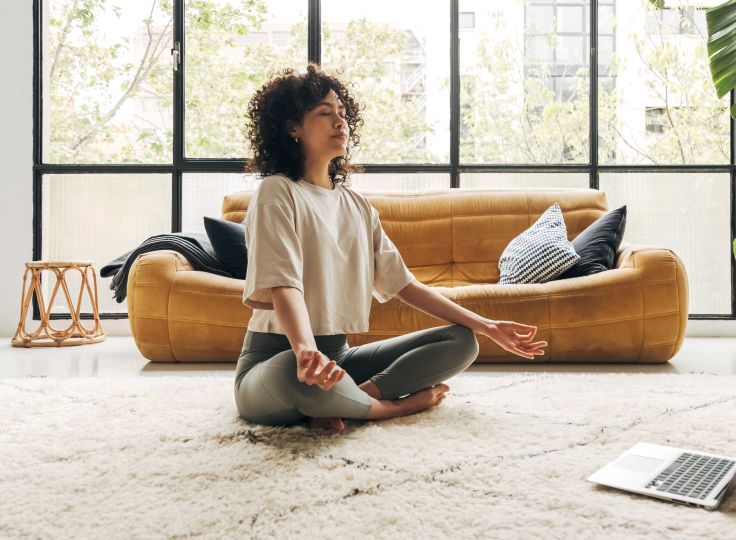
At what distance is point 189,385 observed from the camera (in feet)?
7.64

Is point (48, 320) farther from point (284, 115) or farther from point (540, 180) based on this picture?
point (540, 180)

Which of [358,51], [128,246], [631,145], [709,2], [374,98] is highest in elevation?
[709,2]

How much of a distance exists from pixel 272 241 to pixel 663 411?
1219mm

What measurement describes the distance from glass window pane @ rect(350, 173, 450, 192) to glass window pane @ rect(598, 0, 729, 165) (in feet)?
3.57

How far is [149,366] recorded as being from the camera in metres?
2.98

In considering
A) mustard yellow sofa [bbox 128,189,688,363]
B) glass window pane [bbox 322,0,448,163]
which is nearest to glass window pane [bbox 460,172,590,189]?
glass window pane [bbox 322,0,448,163]

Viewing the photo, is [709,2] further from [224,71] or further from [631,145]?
[224,71]

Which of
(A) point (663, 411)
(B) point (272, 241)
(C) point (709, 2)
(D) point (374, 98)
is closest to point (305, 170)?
(B) point (272, 241)

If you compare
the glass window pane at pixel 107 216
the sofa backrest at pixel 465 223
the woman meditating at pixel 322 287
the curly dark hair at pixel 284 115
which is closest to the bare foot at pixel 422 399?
the woman meditating at pixel 322 287

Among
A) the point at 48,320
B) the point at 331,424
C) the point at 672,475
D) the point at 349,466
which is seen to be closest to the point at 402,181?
the point at 48,320

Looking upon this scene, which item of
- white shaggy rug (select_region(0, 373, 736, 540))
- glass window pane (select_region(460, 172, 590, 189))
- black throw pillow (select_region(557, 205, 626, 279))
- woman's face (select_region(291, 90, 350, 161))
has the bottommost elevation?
white shaggy rug (select_region(0, 373, 736, 540))

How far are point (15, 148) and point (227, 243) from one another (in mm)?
2082

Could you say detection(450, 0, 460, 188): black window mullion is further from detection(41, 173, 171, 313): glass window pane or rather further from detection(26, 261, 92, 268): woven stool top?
detection(26, 261, 92, 268): woven stool top

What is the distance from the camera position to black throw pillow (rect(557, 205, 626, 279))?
319 centimetres
